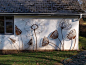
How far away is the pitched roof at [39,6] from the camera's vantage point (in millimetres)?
8984

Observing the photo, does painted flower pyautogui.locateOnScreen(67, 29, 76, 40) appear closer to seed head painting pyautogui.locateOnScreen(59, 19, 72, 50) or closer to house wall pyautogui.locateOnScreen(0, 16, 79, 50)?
house wall pyautogui.locateOnScreen(0, 16, 79, 50)

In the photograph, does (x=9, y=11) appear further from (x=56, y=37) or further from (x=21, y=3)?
(x=56, y=37)

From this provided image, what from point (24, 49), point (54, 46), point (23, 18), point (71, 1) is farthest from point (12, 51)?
point (71, 1)

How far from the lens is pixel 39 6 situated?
30.7 ft

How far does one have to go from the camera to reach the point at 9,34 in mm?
9203

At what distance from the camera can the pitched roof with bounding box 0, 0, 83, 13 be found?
29.5ft

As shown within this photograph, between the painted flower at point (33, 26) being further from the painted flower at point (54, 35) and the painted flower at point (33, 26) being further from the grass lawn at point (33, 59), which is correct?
the grass lawn at point (33, 59)

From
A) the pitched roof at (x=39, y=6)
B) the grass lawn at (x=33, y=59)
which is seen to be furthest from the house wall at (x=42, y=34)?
the grass lawn at (x=33, y=59)

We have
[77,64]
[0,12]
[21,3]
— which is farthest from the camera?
[21,3]

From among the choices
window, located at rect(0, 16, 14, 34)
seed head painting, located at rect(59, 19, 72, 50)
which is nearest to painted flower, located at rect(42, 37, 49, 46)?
seed head painting, located at rect(59, 19, 72, 50)

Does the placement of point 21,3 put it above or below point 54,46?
above

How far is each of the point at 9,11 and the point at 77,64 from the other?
6033 mm

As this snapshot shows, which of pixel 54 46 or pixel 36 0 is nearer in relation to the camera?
pixel 54 46

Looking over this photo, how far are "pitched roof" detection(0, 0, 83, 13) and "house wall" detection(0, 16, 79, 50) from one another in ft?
1.87
